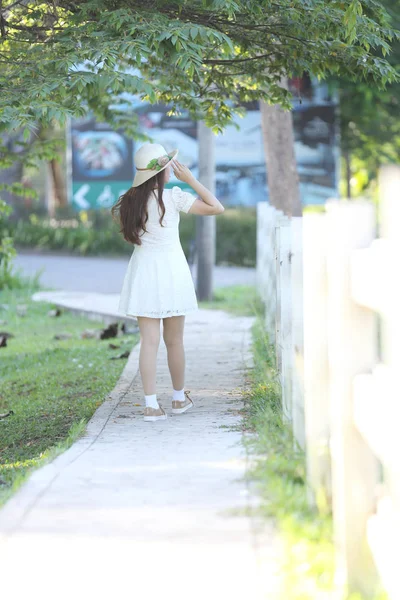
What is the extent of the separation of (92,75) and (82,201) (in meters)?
20.5

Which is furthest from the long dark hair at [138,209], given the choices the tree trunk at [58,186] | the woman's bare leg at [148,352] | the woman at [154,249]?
the tree trunk at [58,186]

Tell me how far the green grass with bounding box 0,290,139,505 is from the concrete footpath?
320mm

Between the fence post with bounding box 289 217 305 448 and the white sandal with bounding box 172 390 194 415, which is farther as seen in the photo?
the white sandal with bounding box 172 390 194 415

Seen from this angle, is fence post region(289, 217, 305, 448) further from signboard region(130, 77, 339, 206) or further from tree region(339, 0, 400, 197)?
signboard region(130, 77, 339, 206)

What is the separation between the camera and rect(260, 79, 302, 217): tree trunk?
41.2 ft

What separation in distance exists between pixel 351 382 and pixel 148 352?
3.19 meters

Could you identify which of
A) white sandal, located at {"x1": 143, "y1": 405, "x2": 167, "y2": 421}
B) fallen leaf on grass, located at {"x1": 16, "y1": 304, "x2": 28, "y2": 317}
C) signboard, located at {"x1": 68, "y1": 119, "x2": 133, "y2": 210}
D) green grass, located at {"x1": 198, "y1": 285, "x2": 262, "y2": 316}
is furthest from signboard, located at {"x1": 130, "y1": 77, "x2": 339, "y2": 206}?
white sandal, located at {"x1": 143, "y1": 405, "x2": 167, "y2": 421}

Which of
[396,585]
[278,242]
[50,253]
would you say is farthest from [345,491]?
[50,253]

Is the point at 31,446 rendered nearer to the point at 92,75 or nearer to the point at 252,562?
the point at 92,75

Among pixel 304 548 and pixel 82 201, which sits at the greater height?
pixel 82 201

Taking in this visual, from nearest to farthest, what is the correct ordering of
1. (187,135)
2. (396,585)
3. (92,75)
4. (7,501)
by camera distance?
(396,585), (7,501), (92,75), (187,135)

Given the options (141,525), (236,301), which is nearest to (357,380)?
(141,525)

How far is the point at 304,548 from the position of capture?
3.10m

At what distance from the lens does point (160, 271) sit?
6.06 m
